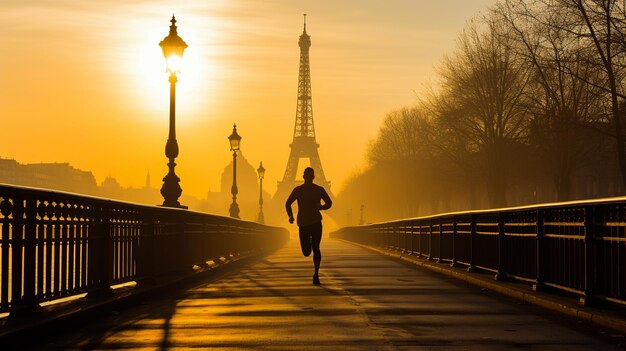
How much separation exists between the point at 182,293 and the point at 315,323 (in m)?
5.21

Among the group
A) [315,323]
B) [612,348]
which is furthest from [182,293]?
[612,348]

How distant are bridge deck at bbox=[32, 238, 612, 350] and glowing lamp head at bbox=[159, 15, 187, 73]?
285 inches

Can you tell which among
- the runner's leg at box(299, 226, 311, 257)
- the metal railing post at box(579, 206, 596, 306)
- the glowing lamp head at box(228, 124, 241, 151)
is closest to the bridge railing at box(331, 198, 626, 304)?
the metal railing post at box(579, 206, 596, 306)

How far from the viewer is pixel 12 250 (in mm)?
9391

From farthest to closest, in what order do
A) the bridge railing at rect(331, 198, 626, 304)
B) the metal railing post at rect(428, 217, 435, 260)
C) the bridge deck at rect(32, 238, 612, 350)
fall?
the metal railing post at rect(428, 217, 435, 260), the bridge railing at rect(331, 198, 626, 304), the bridge deck at rect(32, 238, 612, 350)

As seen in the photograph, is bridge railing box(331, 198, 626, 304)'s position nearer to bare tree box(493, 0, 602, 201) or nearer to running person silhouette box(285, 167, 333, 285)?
running person silhouette box(285, 167, 333, 285)

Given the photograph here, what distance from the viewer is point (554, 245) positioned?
13.5 metres

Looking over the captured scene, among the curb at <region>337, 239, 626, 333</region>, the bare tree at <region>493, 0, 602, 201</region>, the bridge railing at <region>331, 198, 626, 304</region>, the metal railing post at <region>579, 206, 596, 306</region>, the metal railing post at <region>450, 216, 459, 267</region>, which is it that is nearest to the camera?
the curb at <region>337, 239, 626, 333</region>

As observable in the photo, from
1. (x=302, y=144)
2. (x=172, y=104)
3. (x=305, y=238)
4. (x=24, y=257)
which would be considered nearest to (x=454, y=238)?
(x=305, y=238)

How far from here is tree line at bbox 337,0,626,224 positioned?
3412 centimetres

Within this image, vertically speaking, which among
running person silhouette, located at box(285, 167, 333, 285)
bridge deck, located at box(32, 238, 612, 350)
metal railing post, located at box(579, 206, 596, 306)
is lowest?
bridge deck, located at box(32, 238, 612, 350)

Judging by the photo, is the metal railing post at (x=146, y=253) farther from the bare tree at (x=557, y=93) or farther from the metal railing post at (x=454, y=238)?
the bare tree at (x=557, y=93)

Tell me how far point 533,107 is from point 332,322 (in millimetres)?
30642

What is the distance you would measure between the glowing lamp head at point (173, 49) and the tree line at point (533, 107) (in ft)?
48.9
